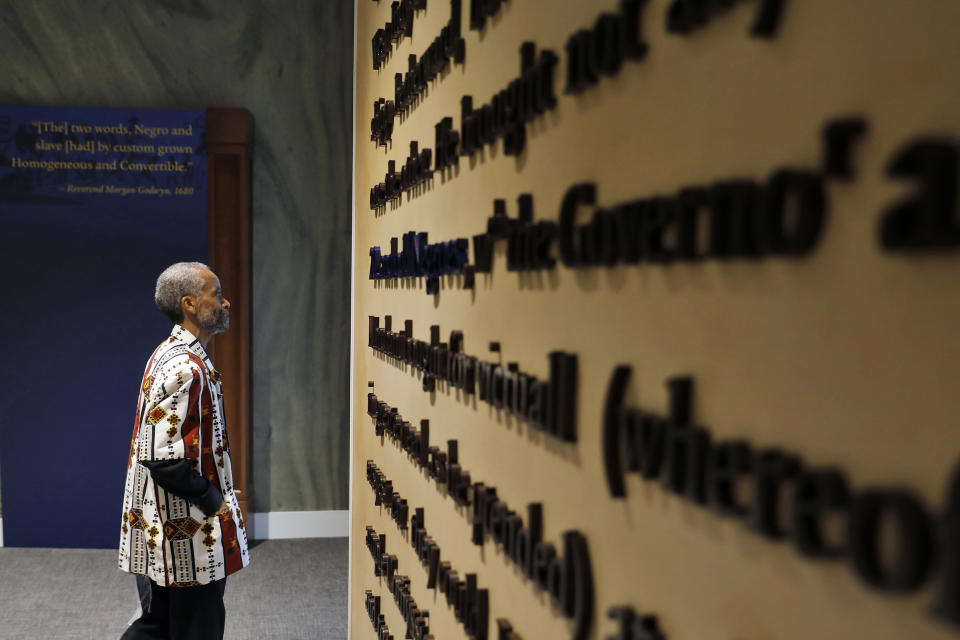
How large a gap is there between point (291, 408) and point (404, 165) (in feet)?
11.9

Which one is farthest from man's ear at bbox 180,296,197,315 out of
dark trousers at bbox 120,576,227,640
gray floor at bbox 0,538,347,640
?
gray floor at bbox 0,538,347,640

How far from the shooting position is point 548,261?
0.90 metres

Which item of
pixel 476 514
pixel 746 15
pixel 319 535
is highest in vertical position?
pixel 746 15

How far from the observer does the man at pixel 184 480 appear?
2.46 m

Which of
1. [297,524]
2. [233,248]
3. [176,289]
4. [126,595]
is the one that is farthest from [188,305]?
[297,524]

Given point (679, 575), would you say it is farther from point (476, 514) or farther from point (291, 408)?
point (291, 408)

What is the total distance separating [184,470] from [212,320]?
54 cm

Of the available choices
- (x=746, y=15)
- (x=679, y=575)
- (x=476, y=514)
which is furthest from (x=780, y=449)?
(x=476, y=514)

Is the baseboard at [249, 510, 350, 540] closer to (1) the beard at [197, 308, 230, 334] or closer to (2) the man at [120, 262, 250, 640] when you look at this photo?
(2) the man at [120, 262, 250, 640]

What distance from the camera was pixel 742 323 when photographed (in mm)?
552

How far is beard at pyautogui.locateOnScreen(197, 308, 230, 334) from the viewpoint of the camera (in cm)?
274

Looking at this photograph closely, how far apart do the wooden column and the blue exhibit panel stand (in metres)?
0.13

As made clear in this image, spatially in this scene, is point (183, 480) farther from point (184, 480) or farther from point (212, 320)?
point (212, 320)

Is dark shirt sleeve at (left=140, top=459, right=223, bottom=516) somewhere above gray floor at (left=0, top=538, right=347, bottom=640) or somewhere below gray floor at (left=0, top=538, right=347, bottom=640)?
above
